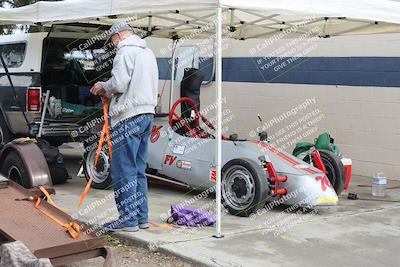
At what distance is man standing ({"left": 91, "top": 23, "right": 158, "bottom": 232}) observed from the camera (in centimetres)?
552

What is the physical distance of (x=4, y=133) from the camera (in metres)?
8.60

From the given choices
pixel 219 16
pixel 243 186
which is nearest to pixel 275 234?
pixel 243 186

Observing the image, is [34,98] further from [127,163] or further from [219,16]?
[219,16]

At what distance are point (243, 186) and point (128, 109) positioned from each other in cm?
171

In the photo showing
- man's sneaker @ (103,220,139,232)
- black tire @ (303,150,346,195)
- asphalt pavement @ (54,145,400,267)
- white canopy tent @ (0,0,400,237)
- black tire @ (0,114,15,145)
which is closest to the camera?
asphalt pavement @ (54,145,400,267)

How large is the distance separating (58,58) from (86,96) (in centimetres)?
79

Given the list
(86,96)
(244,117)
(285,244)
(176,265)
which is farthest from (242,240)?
(244,117)

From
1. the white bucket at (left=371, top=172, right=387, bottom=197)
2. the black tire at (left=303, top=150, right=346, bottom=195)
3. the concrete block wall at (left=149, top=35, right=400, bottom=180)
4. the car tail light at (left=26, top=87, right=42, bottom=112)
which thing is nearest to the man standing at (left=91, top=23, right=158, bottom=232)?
the car tail light at (left=26, top=87, right=42, bottom=112)

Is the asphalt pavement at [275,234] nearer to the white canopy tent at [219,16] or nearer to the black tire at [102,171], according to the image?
the black tire at [102,171]

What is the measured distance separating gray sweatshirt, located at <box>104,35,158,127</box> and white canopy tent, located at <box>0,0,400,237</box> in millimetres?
465

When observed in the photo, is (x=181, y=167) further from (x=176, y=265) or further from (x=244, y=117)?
(x=244, y=117)

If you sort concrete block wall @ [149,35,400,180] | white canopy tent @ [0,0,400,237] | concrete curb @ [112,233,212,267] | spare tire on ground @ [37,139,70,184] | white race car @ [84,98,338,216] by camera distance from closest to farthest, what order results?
concrete curb @ [112,233,212,267]
white canopy tent @ [0,0,400,237]
white race car @ [84,98,338,216]
spare tire on ground @ [37,139,70,184]
concrete block wall @ [149,35,400,180]

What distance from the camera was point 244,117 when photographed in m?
11.5

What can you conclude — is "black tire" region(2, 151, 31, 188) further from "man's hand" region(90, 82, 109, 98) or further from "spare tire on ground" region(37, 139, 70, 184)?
"spare tire on ground" region(37, 139, 70, 184)
